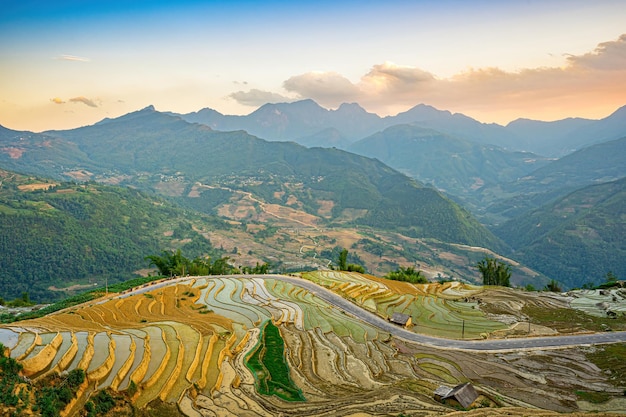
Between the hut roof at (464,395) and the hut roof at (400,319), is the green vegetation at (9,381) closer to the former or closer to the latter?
the hut roof at (464,395)

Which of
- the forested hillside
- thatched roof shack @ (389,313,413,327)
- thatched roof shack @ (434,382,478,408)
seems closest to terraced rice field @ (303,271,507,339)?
thatched roof shack @ (389,313,413,327)

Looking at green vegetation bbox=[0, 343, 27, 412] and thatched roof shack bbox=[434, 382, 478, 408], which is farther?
thatched roof shack bbox=[434, 382, 478, 408]

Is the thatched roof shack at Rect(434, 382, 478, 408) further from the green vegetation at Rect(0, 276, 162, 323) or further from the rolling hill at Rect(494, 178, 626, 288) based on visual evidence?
the rolling hill at Rect(494, 178, 626, 288)

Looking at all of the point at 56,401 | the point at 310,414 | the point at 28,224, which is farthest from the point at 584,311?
the point at 28,224

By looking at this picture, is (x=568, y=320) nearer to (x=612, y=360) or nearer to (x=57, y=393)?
(x=612, y=360)

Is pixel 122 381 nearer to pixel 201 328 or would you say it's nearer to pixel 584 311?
pixel 201 328

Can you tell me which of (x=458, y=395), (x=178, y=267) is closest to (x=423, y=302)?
(x=458, y=395)

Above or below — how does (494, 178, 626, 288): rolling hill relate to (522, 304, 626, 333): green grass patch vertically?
below
